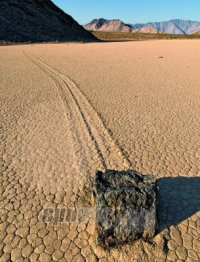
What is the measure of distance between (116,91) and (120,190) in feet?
31.2

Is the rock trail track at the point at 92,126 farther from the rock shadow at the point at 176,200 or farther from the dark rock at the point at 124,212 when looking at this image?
the dark rock at the point at 124,212

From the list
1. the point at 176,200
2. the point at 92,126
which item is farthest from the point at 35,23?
the point at 176,200

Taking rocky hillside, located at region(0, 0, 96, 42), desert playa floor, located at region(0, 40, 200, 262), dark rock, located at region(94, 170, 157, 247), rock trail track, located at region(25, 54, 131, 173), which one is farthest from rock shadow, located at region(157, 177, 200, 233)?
rocky hillside, located at region(0, 0, 96, 42)

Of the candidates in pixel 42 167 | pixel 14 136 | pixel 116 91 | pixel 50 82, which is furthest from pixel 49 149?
pixel 50 82

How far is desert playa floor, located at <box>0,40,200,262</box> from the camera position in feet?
15.5

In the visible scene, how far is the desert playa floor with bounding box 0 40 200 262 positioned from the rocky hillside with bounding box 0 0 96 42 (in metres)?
37.3

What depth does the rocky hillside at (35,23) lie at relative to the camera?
49750 mm

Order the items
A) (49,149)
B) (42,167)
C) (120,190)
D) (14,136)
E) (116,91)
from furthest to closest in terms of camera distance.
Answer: (116,91)
(14,136)
(49,149)
(42,167)
(120,190)

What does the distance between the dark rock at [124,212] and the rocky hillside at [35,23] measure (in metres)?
45.0

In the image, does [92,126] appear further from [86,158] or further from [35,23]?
[35,23]

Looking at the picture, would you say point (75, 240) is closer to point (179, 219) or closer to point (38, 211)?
point (38, 211)

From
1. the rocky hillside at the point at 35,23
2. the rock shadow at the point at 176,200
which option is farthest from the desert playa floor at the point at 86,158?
the rocky hillside at the point at 35,23

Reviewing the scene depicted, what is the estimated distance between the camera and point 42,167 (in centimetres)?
696

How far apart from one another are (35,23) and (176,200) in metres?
57.9
